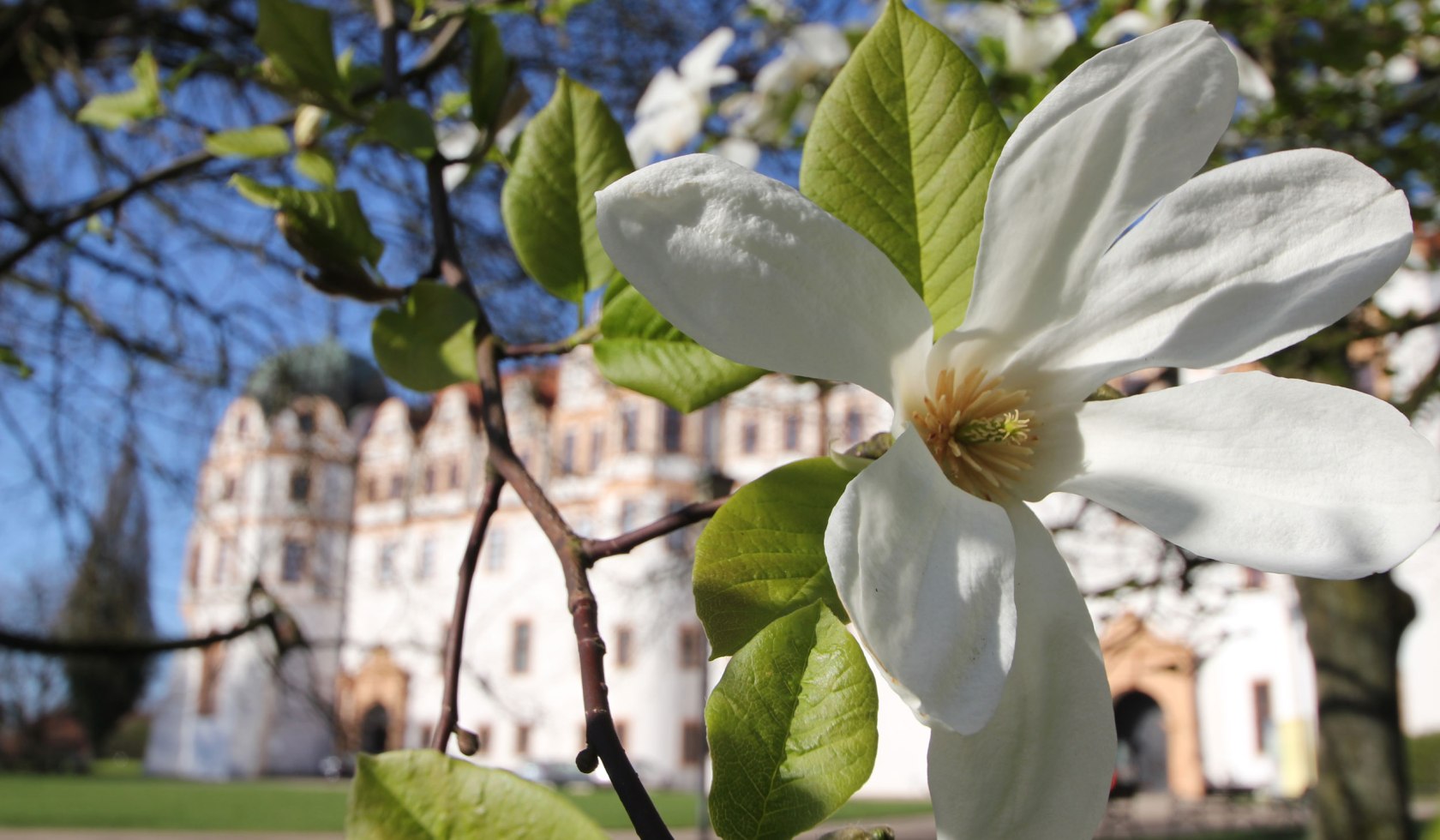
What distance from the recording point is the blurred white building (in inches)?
120

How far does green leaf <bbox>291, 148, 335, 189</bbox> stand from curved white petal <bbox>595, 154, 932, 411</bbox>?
411mm

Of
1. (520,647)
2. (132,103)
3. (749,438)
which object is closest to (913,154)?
(132,103)

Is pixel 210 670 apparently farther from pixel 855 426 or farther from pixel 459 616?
pixel 459 616

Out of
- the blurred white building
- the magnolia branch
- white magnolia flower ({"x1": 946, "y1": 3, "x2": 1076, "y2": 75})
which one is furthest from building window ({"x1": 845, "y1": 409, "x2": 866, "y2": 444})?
the magnolia branch

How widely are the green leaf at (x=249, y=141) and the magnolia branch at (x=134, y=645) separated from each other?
382 millimetres

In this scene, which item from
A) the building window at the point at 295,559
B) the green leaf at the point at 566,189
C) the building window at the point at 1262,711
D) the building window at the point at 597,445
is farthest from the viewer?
the building window at the point at 597,445

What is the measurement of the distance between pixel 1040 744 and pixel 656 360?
0.56 ft

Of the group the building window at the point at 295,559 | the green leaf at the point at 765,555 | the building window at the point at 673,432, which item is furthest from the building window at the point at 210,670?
the building window at the point at 673,432

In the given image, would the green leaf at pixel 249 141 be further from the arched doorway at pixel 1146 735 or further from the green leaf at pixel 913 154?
the arched doorway at pixel 1146 735

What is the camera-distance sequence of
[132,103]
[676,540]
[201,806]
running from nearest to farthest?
[132,103] → [676,540] → [201,806]

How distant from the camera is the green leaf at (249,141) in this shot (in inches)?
25.5

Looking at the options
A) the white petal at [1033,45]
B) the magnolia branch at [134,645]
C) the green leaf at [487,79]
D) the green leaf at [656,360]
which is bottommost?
the magnolia branch at [134,645]

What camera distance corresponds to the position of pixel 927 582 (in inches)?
8.4

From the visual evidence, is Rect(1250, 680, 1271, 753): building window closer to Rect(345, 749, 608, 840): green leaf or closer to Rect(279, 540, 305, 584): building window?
Rect(279, 540, 305, 584): building window
